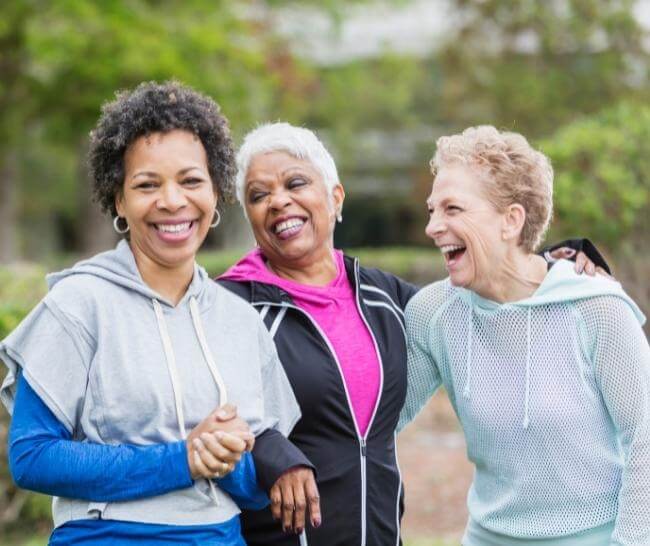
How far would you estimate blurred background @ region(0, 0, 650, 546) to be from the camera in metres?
8.71

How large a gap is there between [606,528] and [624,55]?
16512 millimetres

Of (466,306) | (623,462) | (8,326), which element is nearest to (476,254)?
(466,306)

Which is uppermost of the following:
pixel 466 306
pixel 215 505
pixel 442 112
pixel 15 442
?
pixel 442 112

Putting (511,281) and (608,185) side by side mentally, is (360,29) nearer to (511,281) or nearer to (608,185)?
(608,185)

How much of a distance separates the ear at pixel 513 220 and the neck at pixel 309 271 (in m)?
0.71

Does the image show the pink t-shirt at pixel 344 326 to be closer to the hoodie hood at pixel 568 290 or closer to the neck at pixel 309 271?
the neck at pixel 309 271

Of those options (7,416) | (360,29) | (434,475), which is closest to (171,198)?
(7,416)

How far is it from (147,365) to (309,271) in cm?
113

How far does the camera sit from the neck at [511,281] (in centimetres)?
362

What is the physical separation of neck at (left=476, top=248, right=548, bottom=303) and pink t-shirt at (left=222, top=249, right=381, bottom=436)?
463 millimetres

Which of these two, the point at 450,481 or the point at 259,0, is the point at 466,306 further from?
the point at 259,0

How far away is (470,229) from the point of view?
3590mm

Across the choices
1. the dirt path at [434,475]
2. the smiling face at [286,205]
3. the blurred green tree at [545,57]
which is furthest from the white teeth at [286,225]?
the blurred green tree at [545,57]

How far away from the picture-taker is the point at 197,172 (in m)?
3.23
